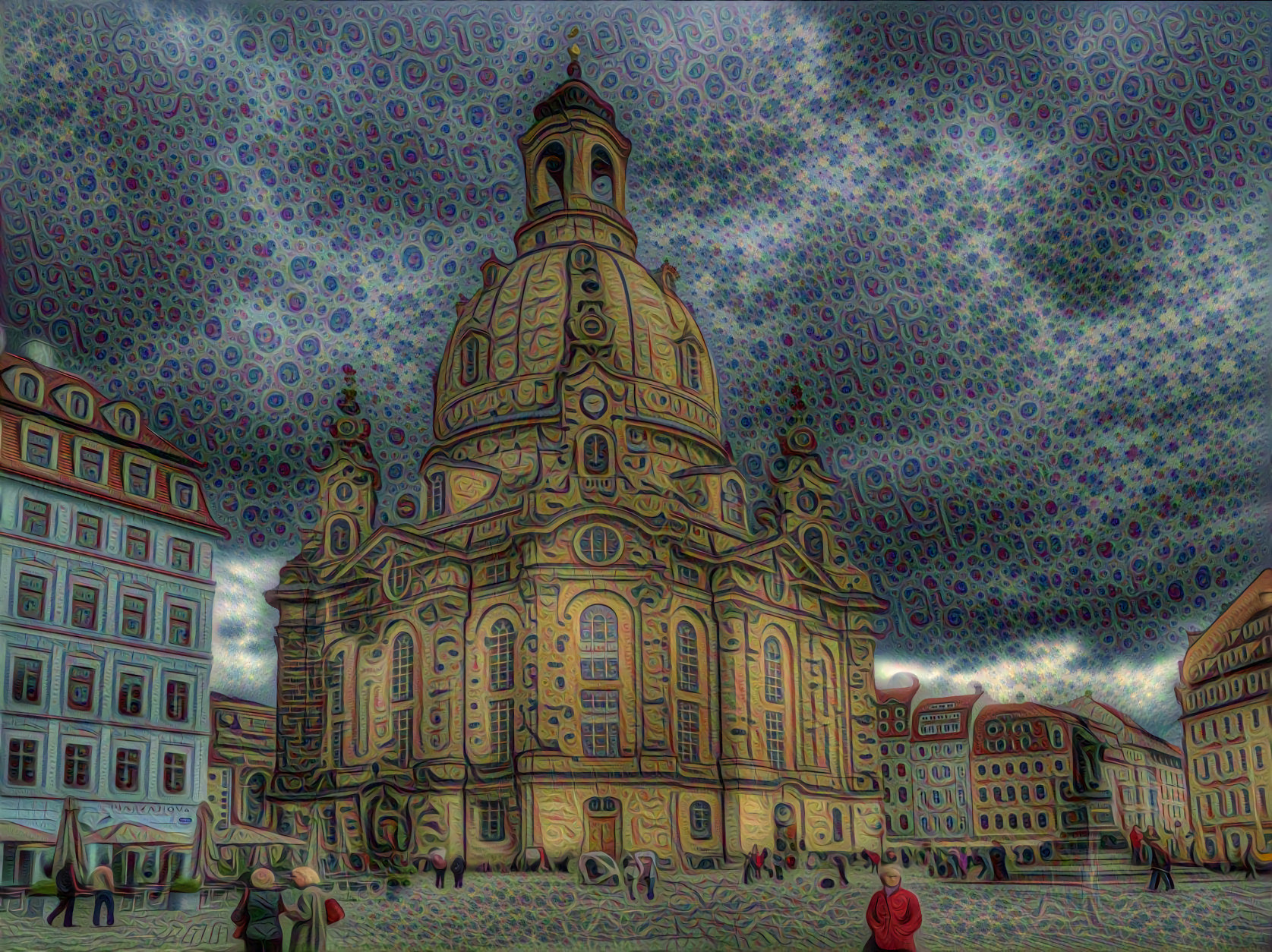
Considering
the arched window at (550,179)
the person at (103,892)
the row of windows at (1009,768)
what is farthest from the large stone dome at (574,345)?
the person at (103,892)

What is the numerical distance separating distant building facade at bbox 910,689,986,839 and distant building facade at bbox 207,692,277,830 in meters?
9.86

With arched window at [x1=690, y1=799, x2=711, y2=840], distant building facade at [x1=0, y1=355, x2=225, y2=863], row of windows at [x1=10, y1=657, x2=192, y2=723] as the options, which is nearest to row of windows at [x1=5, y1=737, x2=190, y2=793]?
distant building facade at [x1=0, y1=355, x2=225, y2=863]

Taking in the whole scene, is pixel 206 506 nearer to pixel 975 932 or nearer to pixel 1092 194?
pixel 975 932

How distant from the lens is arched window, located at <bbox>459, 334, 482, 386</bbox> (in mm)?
23453

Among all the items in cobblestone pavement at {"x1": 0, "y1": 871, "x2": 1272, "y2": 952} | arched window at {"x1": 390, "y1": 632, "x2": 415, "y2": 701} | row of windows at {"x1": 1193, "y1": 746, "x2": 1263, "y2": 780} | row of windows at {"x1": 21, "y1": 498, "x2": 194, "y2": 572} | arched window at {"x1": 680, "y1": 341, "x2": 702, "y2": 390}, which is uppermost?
arched window at {"x1": 680, "y1": 341, "x2": 702, "y2": 390}

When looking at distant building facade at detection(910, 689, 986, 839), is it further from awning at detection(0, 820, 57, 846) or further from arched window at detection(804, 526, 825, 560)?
awning at detection(0, 820, 57, 846)

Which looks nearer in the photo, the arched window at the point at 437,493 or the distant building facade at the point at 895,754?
the distant building facade at the point at 895,754

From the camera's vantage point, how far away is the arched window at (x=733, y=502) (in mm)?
22969

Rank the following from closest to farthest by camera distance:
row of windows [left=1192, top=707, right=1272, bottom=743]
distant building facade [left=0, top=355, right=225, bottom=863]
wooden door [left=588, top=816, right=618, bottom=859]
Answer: distant building facade [left=0, top=355, right=225, bottom=863] < row of windows [left=1192, top=707, right=1272, bottom=743] < wooden door [left=588, top=816, right=618, bottom=859]

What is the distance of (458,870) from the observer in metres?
19.3

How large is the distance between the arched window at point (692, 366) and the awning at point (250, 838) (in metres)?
10.4

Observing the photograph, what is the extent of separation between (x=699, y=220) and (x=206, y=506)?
8989 mm

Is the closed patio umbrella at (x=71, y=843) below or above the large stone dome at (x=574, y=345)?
below

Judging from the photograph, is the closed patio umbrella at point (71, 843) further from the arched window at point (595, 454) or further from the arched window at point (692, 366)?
the arched window at point (692, 366)
